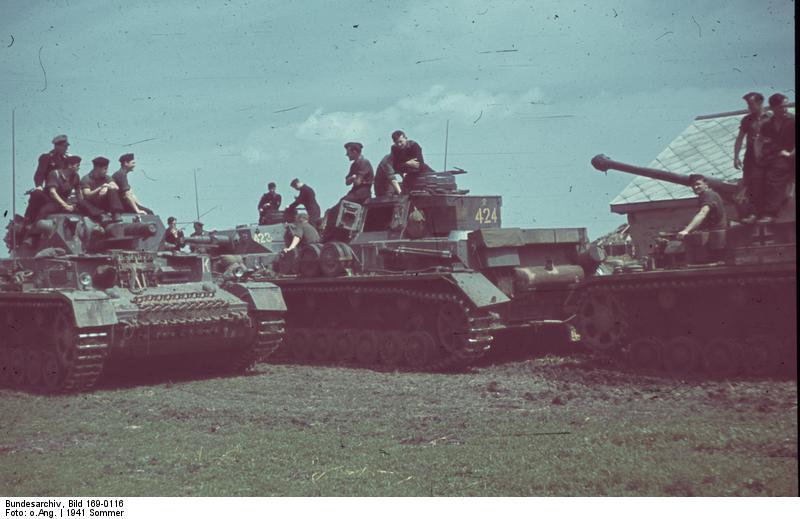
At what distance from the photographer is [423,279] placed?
1448 centimetres

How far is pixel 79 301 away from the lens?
12219mm

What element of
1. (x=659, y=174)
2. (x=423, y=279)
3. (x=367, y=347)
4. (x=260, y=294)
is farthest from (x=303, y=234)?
(x=659, y=174)

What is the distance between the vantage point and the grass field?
23.4 feet

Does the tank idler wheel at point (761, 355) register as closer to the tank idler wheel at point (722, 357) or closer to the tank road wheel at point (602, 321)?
the tank idler wheel at point (722, 357)

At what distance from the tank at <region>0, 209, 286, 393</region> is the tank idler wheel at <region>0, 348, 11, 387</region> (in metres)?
0.02

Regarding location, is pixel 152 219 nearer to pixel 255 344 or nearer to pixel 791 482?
pixel 255 344

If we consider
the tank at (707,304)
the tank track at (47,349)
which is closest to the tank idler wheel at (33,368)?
the tank track at (47,349)

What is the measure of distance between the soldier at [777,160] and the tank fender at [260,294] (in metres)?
6.83

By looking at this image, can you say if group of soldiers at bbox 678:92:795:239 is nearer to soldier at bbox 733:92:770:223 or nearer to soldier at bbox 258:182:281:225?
soldier at bbox 733:92:770:223

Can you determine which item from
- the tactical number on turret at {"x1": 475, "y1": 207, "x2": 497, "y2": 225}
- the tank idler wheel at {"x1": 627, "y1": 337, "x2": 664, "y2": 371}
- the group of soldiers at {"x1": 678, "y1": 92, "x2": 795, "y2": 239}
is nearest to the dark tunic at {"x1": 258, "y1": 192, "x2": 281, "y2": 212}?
the tactical number on turret at {"x1": 475, "y1": 207, "x2": 497, "y2": 225}

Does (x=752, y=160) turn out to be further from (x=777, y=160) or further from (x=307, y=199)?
(x=307, y=199)

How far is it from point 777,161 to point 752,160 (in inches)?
13.7

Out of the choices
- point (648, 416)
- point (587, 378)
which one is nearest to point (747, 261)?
point (587, 378)

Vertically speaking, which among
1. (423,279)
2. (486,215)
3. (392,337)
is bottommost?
(392,337)
